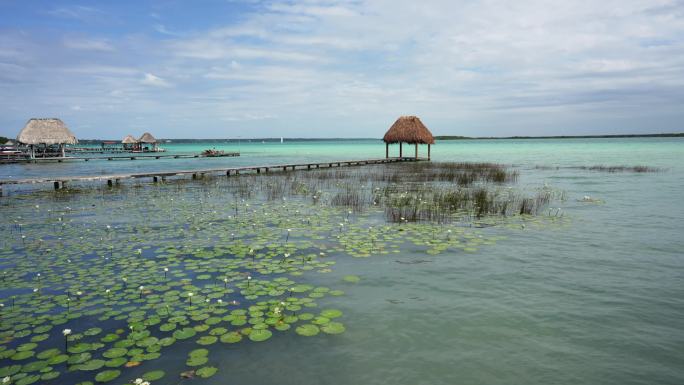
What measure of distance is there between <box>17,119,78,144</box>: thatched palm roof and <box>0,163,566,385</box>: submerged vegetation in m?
39.4

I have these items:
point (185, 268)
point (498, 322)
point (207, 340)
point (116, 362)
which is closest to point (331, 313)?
point (207, 340)

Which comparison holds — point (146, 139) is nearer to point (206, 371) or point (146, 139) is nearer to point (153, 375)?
point (153, 375)

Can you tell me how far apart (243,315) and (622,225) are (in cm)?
1129

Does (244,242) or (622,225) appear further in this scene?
(622,225)

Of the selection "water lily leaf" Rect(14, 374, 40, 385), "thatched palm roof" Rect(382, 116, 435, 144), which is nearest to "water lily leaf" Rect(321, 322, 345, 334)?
"water lily leaf" Rect(14, 374, 40, 385)

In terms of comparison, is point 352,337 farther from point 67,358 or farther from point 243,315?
point 67,358

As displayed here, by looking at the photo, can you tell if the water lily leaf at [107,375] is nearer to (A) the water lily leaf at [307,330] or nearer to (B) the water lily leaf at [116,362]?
(B) the water lily leaf at [116,362]

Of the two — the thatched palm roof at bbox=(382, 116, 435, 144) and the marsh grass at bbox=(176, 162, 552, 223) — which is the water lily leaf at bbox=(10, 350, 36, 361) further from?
the thatched palm roof at bbox=(382, 116, 435, 144)

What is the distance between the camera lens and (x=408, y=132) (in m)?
41.2

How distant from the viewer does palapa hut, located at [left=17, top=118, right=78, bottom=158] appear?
48031mm

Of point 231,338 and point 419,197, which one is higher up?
point 419,197

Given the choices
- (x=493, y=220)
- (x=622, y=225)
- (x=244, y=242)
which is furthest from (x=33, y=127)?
(x=622, y=225)

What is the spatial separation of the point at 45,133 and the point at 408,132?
146 ft

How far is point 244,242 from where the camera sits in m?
9.70
